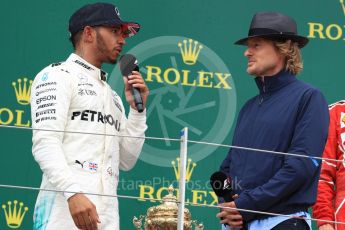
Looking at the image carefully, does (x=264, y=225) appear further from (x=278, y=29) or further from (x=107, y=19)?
(x=107, y=19)

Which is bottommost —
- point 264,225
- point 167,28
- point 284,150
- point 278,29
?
point 264,225

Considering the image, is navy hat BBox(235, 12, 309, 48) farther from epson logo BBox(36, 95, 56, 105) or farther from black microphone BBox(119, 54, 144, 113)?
epson logo BBox(36, 95, 56, 105)

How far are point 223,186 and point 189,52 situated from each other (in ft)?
4.55

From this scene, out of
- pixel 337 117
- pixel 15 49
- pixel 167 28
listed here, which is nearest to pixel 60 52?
pixel 15 49

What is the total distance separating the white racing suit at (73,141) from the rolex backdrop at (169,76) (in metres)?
0.95

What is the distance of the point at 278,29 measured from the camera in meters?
3.18

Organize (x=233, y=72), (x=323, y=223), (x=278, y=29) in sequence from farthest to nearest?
1. (x=233, y=72)
2. (x=323, y=223)
3. (x=278, y=29)

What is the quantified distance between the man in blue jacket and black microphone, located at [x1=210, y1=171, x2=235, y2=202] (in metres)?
0.03

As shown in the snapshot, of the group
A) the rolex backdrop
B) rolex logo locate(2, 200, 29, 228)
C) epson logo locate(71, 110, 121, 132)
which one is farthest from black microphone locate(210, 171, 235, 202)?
rolex logo locate(2, 200, 29, 228)

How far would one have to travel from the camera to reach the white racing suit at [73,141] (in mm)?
2971

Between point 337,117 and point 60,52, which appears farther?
point 60,52

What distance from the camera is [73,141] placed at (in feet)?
10.0

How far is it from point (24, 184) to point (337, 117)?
1.32 meters

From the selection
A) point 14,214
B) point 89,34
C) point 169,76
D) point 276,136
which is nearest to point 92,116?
point 89,34
